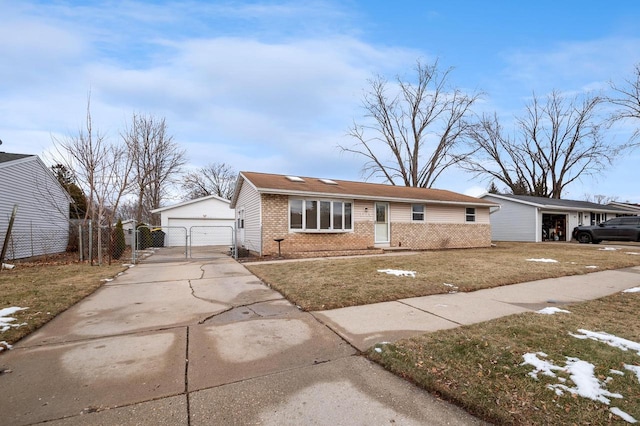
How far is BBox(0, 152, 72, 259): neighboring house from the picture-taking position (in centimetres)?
1243

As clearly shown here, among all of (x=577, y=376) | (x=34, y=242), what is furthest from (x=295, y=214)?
(x=34, y=242)

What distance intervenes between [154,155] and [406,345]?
100ft

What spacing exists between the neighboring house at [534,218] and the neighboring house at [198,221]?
20412 mm

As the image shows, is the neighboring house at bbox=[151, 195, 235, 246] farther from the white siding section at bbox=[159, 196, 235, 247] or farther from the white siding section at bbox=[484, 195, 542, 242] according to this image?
the white siding section at bbox=[484, 195, 542, 242]

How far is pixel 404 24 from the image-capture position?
11.7m

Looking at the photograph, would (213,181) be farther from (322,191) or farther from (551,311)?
(551,311)

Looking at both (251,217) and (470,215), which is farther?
(470,215)

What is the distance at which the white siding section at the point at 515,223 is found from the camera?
23.3 meters

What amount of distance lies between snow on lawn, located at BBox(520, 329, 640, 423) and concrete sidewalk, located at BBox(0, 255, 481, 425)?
0.95m

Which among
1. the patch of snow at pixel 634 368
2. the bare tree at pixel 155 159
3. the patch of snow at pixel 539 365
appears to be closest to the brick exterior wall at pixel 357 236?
the patch of snow at pixel 539 365

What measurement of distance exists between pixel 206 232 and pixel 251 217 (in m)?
9.50

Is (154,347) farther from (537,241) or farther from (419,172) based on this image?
(419,172)

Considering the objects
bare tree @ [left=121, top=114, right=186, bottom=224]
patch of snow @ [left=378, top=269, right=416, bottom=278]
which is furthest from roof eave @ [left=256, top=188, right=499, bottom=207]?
bare tree @ [left=121, top=114, right=186, bottom=224]

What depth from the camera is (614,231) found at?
20.7m
